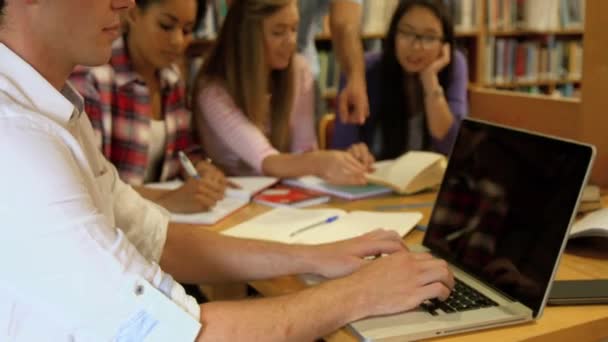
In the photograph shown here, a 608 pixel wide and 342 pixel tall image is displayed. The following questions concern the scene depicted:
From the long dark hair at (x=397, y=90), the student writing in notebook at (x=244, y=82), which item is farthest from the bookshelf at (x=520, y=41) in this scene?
the student writing in notebook at (x=244, y=82)

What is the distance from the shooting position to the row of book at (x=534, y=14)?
4.15 m

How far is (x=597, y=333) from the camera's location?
861 mm

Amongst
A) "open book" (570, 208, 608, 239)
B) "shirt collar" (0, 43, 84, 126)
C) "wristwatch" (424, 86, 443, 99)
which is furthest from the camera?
"wristwatch" (424, 86, 443, 99)

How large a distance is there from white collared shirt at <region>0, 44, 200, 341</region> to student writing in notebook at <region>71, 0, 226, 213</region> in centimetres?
92

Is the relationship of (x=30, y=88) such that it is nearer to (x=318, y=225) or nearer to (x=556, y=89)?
(x=318, y=225)

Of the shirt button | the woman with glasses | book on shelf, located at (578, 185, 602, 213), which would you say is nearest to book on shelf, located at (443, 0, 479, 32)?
the woman with glasses

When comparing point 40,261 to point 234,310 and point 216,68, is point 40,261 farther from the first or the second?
point 216,68

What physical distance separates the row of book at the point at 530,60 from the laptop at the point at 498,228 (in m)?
3.30

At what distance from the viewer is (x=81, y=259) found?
26.1 inches

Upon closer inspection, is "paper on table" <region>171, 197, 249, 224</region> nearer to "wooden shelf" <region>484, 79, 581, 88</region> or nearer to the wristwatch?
the wristwatch

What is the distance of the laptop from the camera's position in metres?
0.84

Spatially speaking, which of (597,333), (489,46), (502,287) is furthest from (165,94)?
(489,46)

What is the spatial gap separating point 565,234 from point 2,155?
2.18 ft

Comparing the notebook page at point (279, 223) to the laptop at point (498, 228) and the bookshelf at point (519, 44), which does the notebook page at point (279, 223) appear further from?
the bookshelf at point (519, 44)
